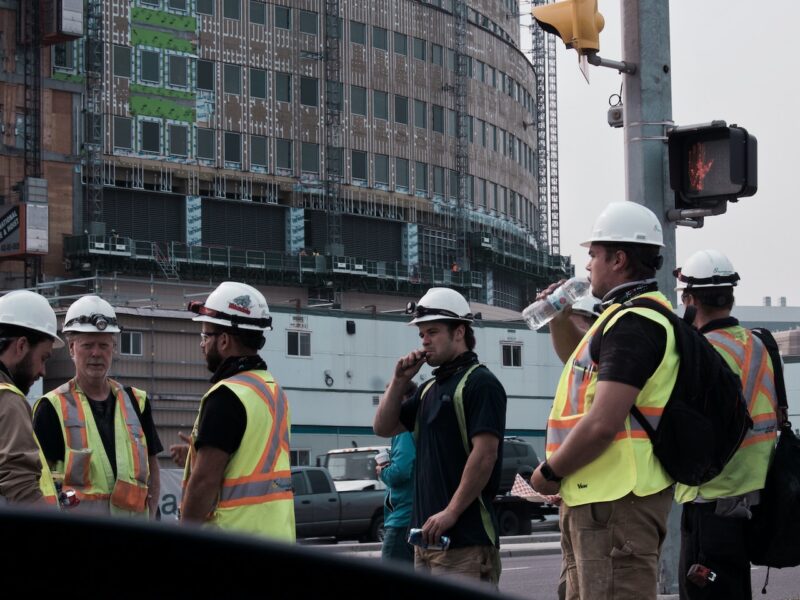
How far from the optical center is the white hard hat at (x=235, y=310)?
5.55 m

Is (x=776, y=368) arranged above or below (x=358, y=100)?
below

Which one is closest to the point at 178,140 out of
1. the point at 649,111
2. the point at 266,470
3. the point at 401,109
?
the point at 401,109

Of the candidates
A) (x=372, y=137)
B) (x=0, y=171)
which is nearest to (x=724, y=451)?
(x=0, y=171)

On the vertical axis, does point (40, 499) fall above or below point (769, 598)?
above

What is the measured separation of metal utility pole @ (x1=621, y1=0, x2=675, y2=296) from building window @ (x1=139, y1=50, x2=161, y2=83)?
5648 cm

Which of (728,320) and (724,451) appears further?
(728,320)

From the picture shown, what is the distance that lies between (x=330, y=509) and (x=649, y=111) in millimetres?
19151

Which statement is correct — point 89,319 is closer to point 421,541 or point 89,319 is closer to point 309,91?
point 421,541

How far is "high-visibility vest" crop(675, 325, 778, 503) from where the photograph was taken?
6.17 metres

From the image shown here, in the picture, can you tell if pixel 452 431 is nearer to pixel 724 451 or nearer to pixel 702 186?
pixel 724 451

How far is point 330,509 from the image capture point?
88.0 ft

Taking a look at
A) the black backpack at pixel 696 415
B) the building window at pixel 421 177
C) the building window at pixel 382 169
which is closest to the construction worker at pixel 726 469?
the black backpack at pixel 696 415

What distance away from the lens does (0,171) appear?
5859 centimetres

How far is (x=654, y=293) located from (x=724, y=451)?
60cm
